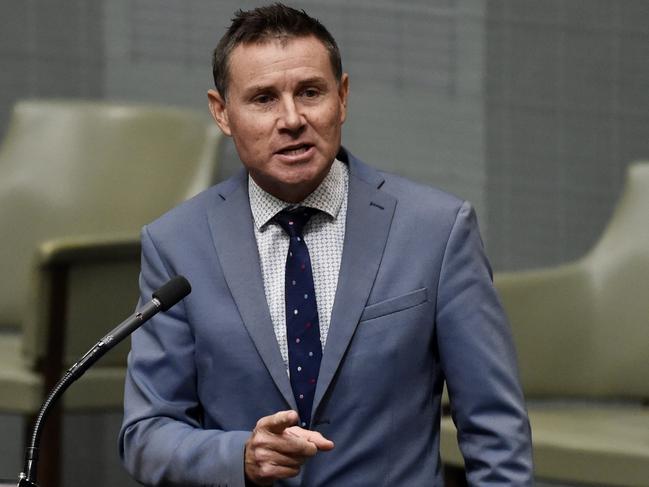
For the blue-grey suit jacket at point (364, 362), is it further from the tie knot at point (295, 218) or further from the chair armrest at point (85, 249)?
the chair armrest at point (85, 249)

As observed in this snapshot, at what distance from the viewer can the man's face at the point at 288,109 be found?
1983 mm

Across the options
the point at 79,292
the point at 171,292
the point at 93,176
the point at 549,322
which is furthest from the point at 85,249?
the point at 171,292

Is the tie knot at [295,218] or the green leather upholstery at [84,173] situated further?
the green leather upholstery at [84,173]

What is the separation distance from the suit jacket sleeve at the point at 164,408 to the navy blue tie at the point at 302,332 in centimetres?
12

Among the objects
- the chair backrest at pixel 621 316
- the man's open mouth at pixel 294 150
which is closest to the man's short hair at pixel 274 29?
the man's open mouth at pixel 294 150

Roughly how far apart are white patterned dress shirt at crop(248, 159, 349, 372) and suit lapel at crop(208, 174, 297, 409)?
2cm

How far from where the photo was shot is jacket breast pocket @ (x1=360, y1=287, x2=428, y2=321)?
198 centimetres

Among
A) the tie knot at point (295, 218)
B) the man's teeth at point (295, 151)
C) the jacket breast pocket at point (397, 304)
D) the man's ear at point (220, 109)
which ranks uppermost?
the man's ear at point (220, 109)

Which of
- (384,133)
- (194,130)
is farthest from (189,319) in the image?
(384,133)

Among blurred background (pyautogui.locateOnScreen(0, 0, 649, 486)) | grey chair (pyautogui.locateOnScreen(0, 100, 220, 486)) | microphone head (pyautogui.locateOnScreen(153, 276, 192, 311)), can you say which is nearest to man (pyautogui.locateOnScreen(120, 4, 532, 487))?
microphone head (pyautogui.locateOnScreen(153, 276, 192, 311))

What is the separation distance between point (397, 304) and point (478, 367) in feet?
0.45

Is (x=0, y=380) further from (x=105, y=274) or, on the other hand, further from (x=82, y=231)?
(x=82, y=231)

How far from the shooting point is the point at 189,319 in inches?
79.7

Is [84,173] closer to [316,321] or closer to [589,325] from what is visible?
[589,325]
